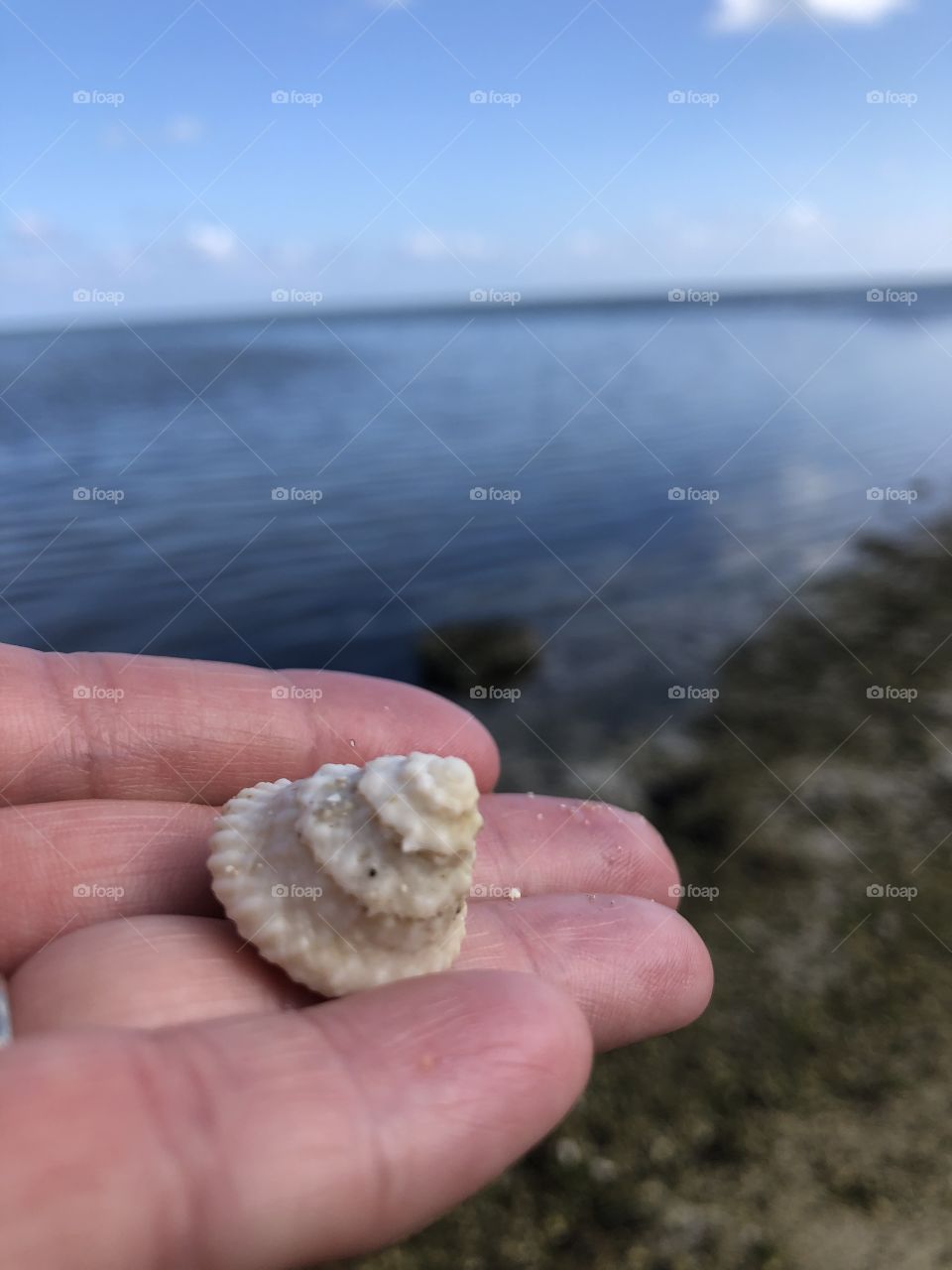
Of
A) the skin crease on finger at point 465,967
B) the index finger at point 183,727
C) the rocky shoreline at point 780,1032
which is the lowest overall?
the rocky shoreline at point 780,1032

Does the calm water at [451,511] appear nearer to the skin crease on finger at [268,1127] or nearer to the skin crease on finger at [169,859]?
the skin crease on finger at [169,859]

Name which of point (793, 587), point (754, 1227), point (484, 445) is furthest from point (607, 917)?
point (484, 445)

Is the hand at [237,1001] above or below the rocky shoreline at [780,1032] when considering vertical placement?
above

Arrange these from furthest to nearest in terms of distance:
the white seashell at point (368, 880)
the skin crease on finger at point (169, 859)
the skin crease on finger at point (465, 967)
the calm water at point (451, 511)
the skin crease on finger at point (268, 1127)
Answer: the calm water at point (451, 511) < the skin crease on finger at point (169, 859) < the white seashell at point (368, 880) < the skin crease on finger at point (465, 967) < the skin crease on finger at point (268, 1127)

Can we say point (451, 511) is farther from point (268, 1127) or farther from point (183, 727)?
point (268, 1127)

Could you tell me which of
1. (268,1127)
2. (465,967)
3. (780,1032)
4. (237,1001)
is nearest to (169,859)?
(237,1001)

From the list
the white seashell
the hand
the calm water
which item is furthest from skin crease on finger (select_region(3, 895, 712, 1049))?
the calm water

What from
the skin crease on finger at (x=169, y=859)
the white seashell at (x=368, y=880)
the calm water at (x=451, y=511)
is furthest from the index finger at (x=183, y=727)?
the calm water at (x=451, y=511)
